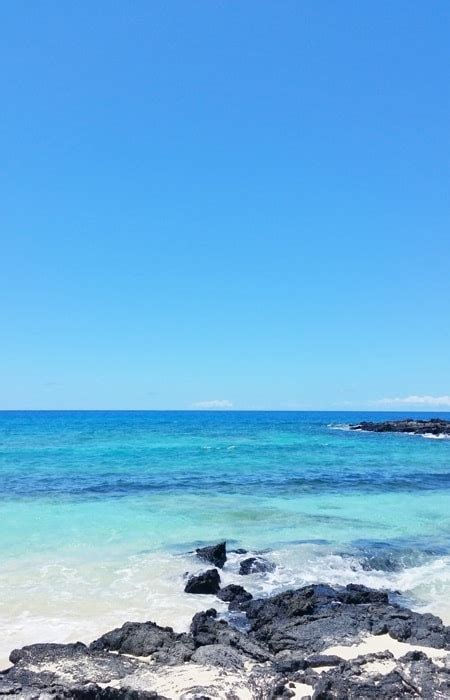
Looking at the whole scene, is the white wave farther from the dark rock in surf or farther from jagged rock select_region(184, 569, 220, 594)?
the dark rock in surf

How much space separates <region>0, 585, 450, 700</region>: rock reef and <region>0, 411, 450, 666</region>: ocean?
1.22 m

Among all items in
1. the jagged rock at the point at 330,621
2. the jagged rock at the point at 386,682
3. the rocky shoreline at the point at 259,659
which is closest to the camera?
the jagged rock at the point at 386,682

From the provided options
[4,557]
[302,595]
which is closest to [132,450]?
[4,557]

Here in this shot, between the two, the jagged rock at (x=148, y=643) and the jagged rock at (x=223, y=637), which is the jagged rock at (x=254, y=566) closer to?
the jagged rock at (x=223, y=637)

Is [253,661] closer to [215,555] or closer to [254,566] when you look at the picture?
[254,566]

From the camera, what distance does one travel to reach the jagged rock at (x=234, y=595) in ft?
38.5

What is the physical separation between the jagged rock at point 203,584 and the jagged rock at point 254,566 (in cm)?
162

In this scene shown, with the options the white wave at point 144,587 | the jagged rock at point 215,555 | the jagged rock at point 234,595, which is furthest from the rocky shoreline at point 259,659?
the jagged rock at point 215,555

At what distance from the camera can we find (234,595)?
12.0 metres

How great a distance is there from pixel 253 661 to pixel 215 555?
5.98 m

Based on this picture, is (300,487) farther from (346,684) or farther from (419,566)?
(346,684)

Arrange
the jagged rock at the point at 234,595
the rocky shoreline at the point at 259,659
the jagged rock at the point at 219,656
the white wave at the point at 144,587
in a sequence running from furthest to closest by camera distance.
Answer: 1. the jagged rock at the point at 234,595
2. the white wave at the point at 144,587
3. the jagged rock at the point at 219,656
4. the rocky shoreline at the point at 259,659

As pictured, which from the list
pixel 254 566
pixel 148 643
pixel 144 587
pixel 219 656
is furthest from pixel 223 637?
pixel 254 566

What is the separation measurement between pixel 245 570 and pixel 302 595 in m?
3.09
